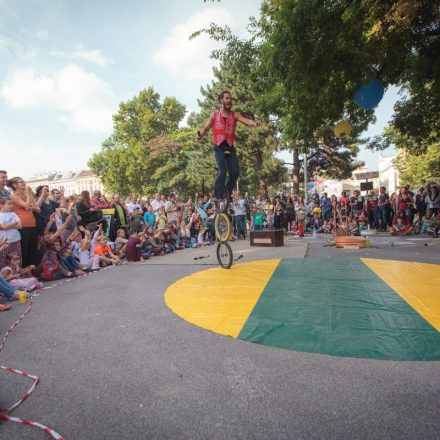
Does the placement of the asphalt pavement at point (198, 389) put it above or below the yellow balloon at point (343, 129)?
below

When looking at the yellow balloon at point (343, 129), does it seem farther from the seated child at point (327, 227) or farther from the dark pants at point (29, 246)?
the dark pants at point (29, 246)

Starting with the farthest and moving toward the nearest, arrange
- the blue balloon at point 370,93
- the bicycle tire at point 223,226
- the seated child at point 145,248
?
the seated child at point 145,248 → the blue balloon at point 370,93 → the bicycle tire at point 223,226

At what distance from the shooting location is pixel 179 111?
46.5 m

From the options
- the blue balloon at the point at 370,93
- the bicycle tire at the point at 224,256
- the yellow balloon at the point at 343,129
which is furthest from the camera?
the yellow balloon at the point at 343,129

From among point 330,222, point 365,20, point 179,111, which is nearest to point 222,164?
point 365,20

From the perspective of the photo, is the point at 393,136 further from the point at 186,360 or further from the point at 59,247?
the point at 186,360

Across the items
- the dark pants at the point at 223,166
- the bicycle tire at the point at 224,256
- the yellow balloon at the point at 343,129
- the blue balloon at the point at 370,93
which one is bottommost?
the bicycle tire at the point at 224,256

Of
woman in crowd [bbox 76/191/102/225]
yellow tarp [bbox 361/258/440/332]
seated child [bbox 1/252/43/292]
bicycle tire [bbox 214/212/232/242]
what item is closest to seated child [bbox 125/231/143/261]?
woman in crowd [bbox 76/191/102/225]

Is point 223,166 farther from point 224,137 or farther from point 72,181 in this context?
point 72,181

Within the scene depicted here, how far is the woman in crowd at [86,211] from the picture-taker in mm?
8227

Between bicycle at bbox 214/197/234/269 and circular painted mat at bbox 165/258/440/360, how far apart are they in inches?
12.4

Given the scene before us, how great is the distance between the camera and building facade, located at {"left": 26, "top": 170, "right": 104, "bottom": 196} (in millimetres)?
110825

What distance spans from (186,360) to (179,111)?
47.6m

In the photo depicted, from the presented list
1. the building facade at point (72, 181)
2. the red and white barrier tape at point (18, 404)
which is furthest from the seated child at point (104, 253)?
the building facade at point (72, 181)
